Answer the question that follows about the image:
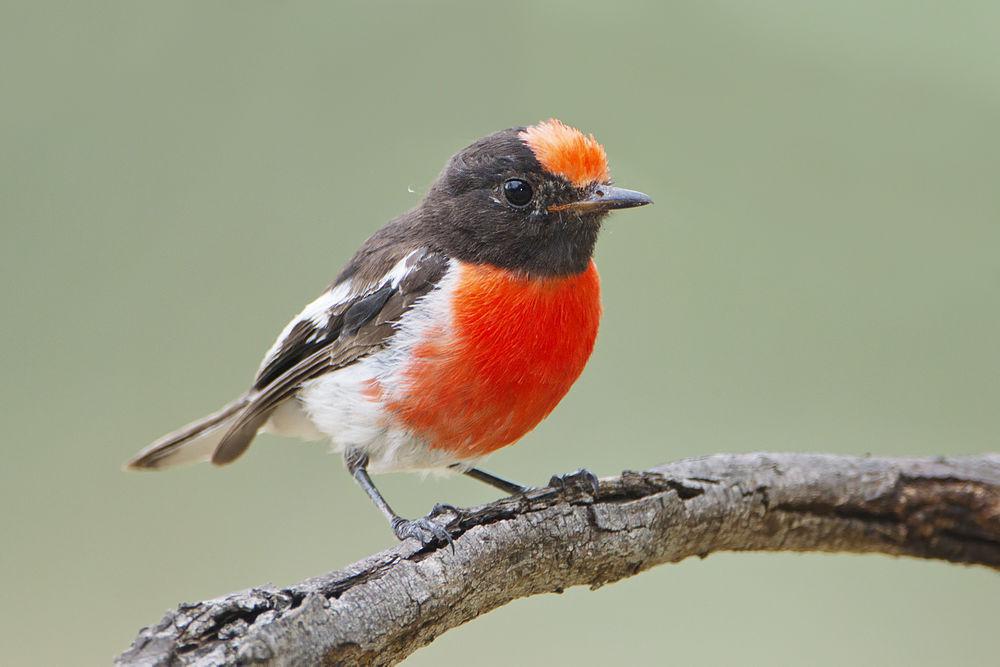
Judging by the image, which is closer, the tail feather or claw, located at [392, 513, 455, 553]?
claw, located at [392, 513, 455, 553]

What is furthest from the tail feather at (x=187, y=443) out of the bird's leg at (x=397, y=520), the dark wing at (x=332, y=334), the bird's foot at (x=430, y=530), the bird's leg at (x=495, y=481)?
the bird's foot at (x=430, y=530)

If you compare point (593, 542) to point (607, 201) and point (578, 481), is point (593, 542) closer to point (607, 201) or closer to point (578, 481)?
point (578, 481)

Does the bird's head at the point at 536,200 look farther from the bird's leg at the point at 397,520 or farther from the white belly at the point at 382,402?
the bird's leg at the point at 397,520

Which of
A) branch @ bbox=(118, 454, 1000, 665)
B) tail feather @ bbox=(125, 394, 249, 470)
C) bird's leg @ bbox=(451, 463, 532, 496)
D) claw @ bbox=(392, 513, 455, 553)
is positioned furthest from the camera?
tail feather @ bbox=(125, 394, 249, 470)

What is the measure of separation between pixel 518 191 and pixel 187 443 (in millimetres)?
1767

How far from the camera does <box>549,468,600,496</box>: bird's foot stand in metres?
3.25

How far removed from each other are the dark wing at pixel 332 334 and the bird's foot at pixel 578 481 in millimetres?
749

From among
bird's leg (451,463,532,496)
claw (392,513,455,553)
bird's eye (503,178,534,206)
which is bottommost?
claw (392,513,455,553)

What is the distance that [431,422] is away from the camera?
3.39 meters

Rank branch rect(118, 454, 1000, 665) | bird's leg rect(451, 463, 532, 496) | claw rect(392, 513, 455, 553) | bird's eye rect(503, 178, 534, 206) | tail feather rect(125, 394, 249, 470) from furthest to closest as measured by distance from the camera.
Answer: tail feather rect(125, 394, 249, 470) < bird's leg rect(451, 463, 532, 496) < bird's eye rect(503, 178, 534, 206) < claw rect(392, 513, 455, 553) < branch rect(118, 454, 1000, 665)

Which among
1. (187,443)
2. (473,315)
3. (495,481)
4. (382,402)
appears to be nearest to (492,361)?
(473,315)

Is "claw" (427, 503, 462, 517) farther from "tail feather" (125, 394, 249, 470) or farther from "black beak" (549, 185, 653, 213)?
"tail feather" (125, 394, 249, 470)

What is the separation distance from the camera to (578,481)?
334 cm

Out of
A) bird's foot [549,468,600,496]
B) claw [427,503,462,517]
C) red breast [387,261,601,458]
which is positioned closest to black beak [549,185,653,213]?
red breast [387,261,601,458]
